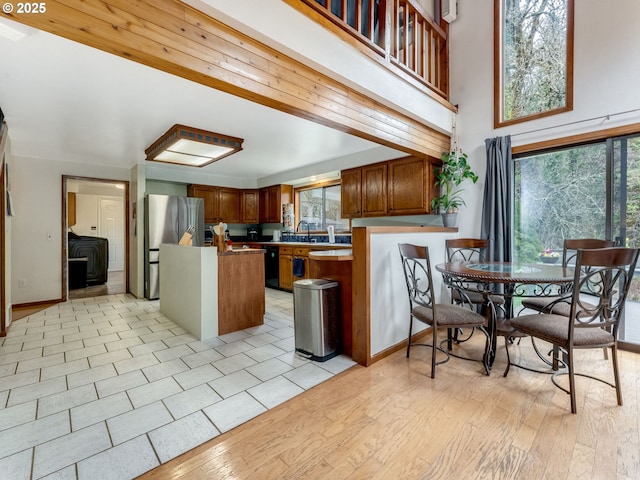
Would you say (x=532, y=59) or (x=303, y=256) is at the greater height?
(x=532, y=59)

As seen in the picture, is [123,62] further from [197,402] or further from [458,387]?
[458,387]

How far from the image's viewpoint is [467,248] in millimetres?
3344

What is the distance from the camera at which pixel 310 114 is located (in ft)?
7.28

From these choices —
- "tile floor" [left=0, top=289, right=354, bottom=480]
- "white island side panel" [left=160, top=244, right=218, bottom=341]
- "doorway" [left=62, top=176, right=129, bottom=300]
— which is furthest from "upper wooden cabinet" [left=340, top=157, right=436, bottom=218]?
"doorway" [left=62, top=176, right=129, bottom=300]

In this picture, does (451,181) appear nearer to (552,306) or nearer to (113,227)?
(552,306)

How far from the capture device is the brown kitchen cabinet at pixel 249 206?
6676 mm

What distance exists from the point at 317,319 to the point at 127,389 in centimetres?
146

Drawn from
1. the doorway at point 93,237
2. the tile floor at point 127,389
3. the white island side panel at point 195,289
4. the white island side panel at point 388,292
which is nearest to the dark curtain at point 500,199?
the white island side panel at point 388,292

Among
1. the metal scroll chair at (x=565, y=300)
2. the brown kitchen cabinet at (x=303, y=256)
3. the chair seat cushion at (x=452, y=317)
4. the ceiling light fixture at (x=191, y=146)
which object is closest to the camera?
the chair seat cushion at (x=452, y=317)

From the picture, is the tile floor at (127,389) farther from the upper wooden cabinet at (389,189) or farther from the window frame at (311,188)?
the window frame at (311,188)

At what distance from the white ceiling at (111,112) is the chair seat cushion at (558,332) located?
2760 millimetres

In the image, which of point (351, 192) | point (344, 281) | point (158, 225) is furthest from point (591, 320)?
point (158, 225)

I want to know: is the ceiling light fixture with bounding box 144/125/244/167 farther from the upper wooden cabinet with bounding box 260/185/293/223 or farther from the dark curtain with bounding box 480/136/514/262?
the dark curtain with bounding box 480/136/514/262

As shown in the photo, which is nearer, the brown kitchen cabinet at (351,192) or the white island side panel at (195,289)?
the white island side panel at (195,289)
